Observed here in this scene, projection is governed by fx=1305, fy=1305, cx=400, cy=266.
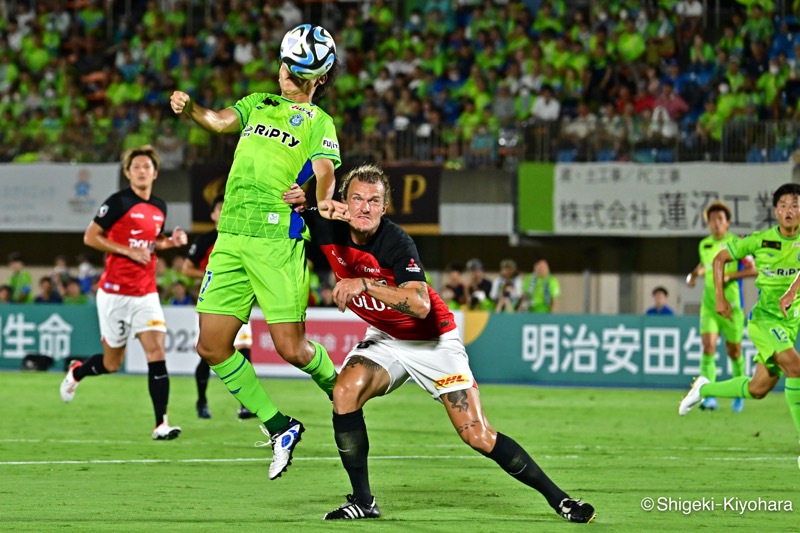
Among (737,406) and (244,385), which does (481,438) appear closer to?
(244,385)

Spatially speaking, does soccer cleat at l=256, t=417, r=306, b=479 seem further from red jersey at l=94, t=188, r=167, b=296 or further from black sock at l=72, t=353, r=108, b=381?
black sock at l=72, t=353, r=108, b=381

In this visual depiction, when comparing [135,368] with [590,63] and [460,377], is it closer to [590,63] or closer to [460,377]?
[590,63]

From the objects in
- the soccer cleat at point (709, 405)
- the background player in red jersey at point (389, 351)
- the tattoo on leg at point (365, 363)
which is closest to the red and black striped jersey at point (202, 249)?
the background player in red jersey at point (389, 351)

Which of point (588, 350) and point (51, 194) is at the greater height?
point (51, 194)

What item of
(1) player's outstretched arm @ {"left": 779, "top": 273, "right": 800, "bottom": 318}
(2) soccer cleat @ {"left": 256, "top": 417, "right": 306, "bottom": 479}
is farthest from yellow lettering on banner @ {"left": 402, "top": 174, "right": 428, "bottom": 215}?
(2) soccer cleat @ {"left": 256, "top": 417, "right": 306, "bottom": 479}

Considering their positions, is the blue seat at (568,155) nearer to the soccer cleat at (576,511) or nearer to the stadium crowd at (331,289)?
the stadium crowd at (331,289)

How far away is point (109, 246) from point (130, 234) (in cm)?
36

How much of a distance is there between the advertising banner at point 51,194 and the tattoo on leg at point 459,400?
1881cm

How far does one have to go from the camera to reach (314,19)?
28328 millimetres

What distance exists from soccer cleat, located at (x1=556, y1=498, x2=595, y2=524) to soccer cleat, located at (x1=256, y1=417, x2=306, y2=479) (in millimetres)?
1753

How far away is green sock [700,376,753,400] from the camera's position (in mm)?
11531

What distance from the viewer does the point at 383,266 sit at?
731cm

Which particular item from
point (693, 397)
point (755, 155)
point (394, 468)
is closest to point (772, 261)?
point (693, 397)

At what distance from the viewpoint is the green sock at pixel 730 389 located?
1153cm
